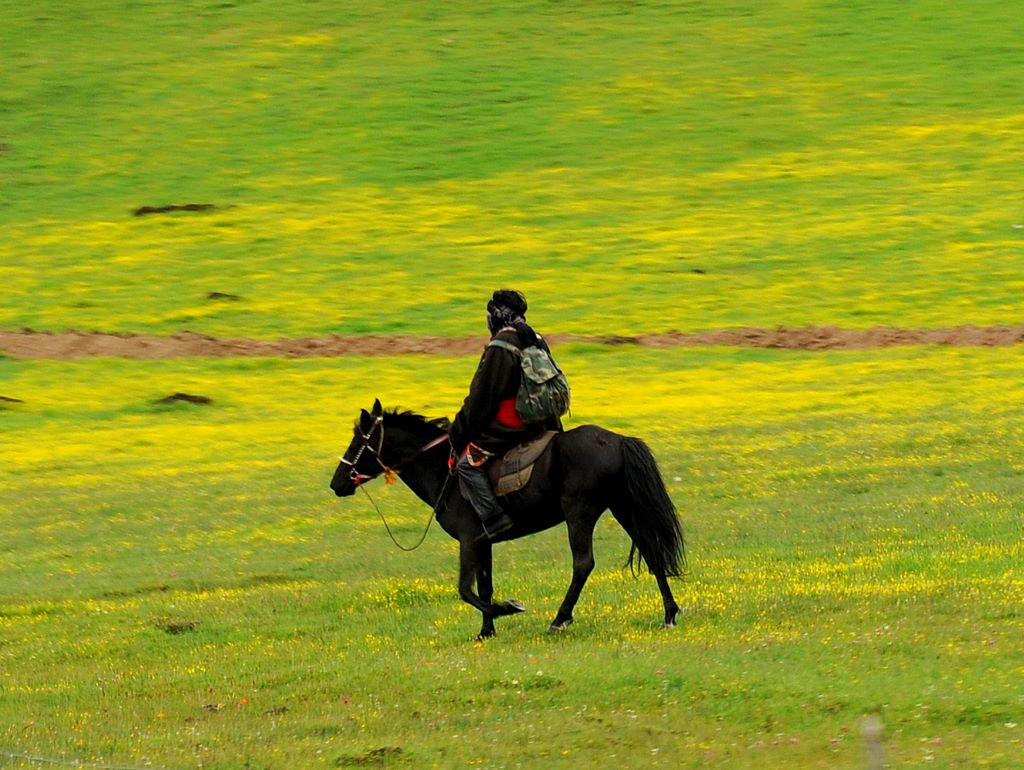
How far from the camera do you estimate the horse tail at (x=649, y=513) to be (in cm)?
1369

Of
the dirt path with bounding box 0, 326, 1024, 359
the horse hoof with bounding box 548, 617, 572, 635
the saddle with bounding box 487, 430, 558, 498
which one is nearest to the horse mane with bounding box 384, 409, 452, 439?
the saddle with bounding box 487, 430, 558, 498

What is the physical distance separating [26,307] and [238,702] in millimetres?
32010

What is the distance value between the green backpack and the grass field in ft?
6.26

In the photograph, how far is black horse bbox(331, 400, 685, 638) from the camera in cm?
1376

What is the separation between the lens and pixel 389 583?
57.5 ft

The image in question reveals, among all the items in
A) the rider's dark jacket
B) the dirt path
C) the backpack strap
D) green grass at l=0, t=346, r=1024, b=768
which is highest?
the backpack strap

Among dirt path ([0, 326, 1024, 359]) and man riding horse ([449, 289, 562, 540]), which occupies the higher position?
man riding horse ([449, 289, 562, 540])

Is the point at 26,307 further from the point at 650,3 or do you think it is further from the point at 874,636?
the point at 650,3

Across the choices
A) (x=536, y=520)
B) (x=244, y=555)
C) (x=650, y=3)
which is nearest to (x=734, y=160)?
(x=650, y=3)

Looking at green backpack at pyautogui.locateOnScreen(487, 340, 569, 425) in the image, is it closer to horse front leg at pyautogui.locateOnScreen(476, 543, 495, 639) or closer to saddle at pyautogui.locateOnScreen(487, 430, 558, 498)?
saddle at pyautogui.locateOnScreen(487, 430, 558, 498)

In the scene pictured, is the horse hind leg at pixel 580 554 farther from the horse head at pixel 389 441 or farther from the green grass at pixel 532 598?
the horse head at pixel 389 441

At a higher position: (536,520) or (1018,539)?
(536,520)

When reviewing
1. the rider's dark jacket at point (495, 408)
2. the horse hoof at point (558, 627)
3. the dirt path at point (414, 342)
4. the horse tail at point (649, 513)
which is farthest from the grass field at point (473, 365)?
the rider's dark jacket at point (495, 408)

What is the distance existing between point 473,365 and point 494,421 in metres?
21.4
